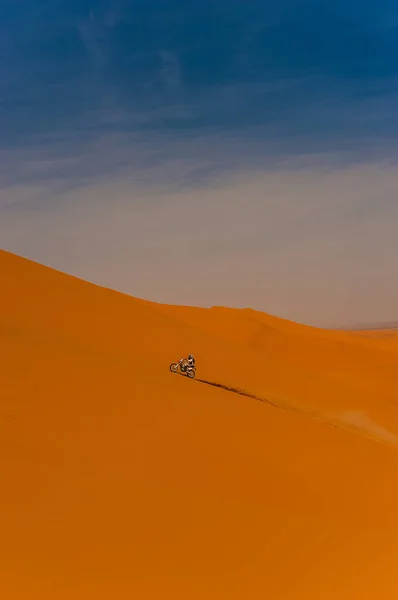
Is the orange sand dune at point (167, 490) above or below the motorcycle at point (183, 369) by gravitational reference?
below

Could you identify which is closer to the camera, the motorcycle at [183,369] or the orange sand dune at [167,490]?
the orange sand dune at [167,490]

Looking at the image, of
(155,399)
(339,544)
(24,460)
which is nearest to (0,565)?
(24,460)

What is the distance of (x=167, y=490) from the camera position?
14.7 feet

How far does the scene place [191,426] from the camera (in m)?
6.06

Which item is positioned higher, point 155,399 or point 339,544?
point 155,399

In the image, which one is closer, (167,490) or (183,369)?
(167,490)

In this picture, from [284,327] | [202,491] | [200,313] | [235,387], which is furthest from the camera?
[284,327]

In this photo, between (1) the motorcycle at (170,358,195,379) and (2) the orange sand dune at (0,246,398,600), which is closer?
(2) the orange sand dune at (0,246,398,600)

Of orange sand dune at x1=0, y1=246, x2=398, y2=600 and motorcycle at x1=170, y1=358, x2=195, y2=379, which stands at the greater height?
motorcycle at x1=170, y1=358, x2=195, y2=379

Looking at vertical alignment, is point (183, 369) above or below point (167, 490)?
above

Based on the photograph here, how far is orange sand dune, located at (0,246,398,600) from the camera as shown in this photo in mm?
3461

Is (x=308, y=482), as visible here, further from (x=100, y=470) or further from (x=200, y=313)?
(x=200, y=313)

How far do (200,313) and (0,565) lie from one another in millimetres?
24365

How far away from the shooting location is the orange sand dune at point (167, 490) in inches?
136
